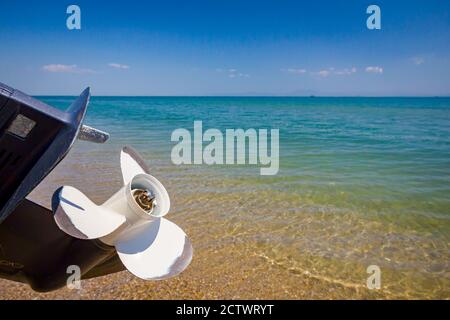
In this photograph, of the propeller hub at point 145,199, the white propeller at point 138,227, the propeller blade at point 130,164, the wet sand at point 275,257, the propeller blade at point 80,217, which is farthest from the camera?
the wet sand at point 275,257

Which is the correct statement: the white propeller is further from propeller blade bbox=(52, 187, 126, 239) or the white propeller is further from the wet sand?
the wet sand

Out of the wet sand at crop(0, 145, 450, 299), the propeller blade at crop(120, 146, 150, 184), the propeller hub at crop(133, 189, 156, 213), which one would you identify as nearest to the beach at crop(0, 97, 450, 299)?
the wet sand at crop(0, 145, 450, 299)

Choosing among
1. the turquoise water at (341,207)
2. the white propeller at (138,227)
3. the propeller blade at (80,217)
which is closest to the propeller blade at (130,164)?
the white propeller at (138,227)

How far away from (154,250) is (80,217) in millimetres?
507

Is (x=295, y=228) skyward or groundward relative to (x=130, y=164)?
groundward

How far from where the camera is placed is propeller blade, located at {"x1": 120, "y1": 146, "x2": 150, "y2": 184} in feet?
7.17

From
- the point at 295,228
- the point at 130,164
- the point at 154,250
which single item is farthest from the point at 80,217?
the point at 295,228

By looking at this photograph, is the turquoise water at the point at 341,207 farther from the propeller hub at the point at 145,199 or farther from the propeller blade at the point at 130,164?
the propeller hub at the point at 145,199

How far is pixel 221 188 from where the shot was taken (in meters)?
9.35

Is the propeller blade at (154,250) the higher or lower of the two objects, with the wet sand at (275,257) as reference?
higher

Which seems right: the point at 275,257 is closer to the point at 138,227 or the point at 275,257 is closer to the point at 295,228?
the point at 295,228

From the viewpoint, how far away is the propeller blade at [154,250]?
5.82 ft

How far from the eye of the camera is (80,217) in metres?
1.60

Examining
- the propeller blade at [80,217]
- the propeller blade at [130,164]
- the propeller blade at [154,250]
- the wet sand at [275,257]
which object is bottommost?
the wet sand at [275,257]
